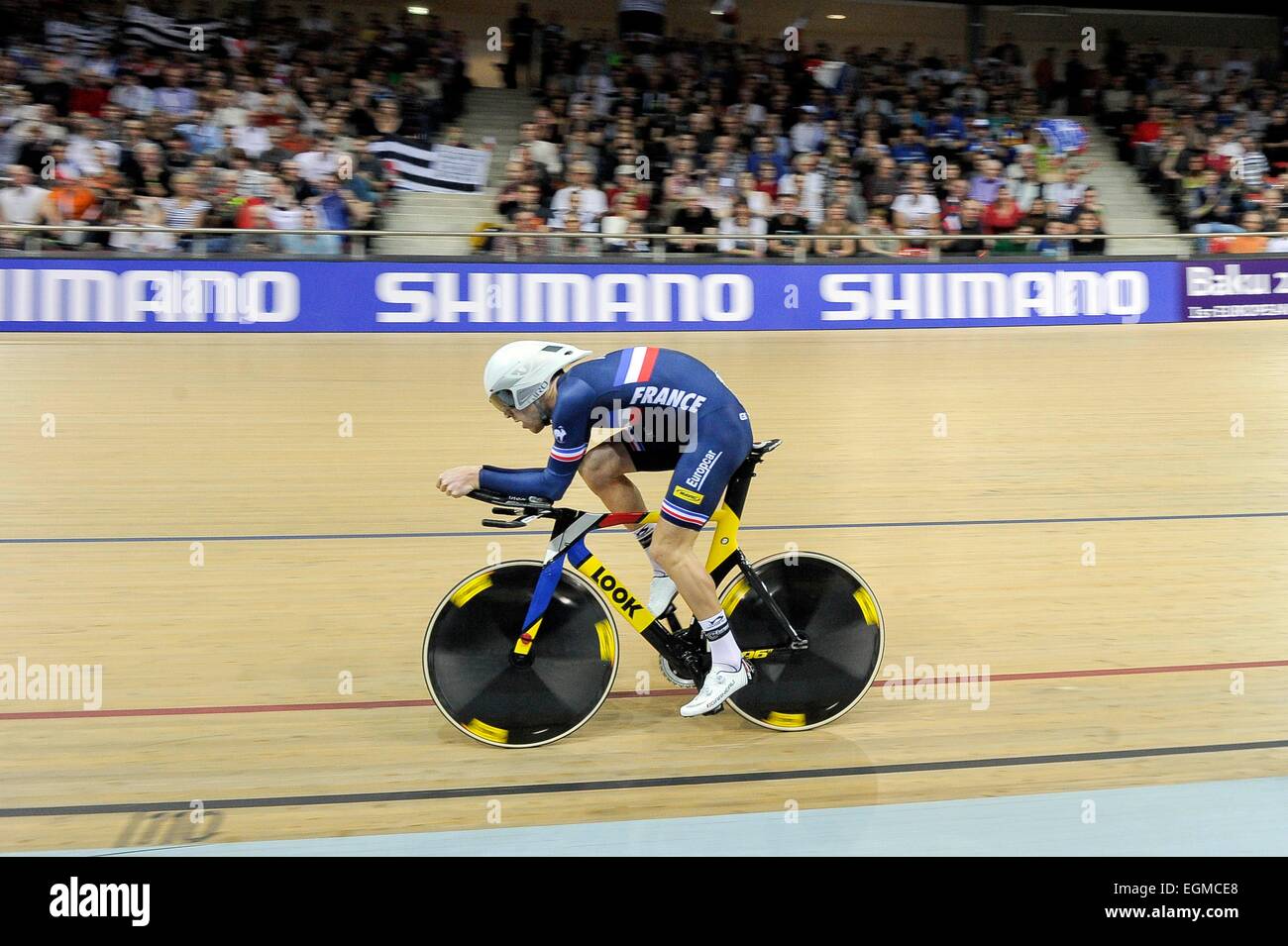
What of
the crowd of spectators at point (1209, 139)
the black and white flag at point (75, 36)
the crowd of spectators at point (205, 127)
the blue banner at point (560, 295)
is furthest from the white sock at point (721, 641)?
the black and white flag at point (75, 36)

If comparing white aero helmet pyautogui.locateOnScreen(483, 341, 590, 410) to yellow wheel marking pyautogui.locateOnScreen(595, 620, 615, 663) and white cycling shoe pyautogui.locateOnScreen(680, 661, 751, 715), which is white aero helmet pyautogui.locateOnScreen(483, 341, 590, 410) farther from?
white cycling shoe pyautogui.locateOnScreen(680, 661, 751, 715)

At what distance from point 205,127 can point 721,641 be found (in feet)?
28.5

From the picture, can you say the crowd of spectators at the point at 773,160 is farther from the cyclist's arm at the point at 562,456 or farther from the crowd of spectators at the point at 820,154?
the cyclist's arm at the point at 562,456

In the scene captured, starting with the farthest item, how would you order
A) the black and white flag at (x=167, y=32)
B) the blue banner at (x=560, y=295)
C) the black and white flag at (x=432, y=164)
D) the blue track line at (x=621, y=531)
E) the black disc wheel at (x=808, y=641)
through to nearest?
the black and white flag at (x=167, y=32) → the black and white flag at (x=432, y=164) → the blue banner at (x=560, y=295) → the blue track line at (x=621, y=531) → the black disc wheel at (x=808, y=641)

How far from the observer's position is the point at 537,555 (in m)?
4.80

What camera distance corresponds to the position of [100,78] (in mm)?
10055

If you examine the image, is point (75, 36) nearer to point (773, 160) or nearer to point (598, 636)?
point (773, 160)

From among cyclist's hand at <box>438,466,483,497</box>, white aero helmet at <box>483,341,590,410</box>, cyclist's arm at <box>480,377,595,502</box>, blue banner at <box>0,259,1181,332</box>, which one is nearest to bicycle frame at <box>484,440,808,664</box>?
cyclist's arm at <box>480,377,595,502</box>

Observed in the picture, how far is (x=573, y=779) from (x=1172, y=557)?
3331 mm

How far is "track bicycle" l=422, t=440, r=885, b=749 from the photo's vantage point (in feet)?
9.68

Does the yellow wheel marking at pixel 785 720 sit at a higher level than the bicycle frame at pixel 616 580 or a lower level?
lower

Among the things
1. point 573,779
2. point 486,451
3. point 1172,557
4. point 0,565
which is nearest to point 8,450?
point 0,565

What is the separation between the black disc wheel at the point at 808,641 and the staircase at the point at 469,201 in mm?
7200

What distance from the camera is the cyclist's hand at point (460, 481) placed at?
2.72 meters
